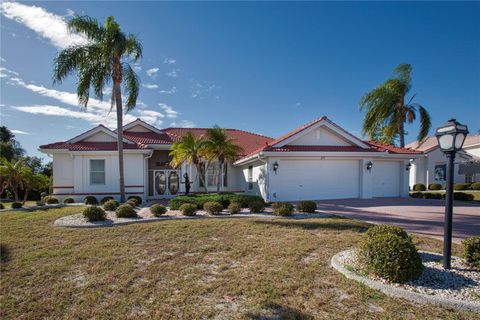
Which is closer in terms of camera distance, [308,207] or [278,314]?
[278,314]

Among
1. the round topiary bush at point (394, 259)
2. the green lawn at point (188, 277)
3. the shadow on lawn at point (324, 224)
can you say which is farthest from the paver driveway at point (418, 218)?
the round topiary bush at point (394, 259)

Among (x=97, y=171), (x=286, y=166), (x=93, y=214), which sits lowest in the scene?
(x=93, y=214)

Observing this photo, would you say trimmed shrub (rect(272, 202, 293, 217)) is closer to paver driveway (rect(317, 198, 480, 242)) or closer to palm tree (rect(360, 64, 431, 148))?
paver driveway (rect(317, 198, 480, 242))

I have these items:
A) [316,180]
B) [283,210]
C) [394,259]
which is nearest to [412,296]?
[394,259]

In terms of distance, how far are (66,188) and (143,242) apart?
13.6 m

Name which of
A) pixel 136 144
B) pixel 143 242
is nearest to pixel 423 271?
pixel 143 242

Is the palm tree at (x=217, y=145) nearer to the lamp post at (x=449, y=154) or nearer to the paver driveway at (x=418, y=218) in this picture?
the paver driveway at (x=418, y=218)

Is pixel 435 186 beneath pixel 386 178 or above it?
beneath

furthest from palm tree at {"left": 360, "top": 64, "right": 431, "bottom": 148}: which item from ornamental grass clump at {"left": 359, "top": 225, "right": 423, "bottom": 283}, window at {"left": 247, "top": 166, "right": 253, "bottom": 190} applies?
ornamental grass clump at {"left": 359, "top": 225, "right": 423, "bottom": 283}

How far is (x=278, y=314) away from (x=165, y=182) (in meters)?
17.5

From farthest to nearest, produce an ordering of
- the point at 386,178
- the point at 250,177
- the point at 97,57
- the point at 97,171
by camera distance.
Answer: the point at 250,177, the point at 386,178, the point at 97,171, the point at 97,57

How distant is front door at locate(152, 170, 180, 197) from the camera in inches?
769

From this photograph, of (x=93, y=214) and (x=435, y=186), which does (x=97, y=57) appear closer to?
(x=93, y=214)

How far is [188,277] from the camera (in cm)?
470
